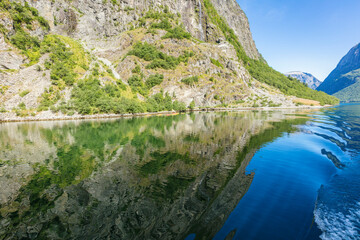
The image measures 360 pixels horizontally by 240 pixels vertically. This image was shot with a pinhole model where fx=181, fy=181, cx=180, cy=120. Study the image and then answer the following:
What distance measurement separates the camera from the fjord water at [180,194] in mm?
7723

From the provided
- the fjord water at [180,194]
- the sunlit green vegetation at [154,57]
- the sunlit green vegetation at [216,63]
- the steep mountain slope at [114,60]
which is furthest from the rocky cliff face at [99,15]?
the fjord water at [180,194]

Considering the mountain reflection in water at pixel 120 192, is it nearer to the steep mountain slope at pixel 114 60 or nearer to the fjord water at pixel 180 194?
the fjord water at pixel 180 194

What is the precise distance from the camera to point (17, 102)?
58.5m

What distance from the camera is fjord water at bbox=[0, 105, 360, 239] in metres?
7.72

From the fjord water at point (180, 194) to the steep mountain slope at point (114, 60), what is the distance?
5494cm

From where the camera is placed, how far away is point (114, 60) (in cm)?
11175

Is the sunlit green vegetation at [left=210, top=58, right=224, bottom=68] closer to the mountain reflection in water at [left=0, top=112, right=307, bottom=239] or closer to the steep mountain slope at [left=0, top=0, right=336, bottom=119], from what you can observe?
the steep mountain slope at [left=0, top=0, right=336, bottom=119]

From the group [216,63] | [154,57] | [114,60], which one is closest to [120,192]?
[154,57]

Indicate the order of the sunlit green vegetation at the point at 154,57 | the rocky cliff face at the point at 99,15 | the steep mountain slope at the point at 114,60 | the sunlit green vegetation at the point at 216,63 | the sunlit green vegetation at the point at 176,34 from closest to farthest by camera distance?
the steep mountain slope at the point at 114,60 < the rocky cliff face at the point at 99,15 < the sunlit green vegetation at the point at 154,57 < the sunlit green vegetation at the point at 176,34 < the sunlit green vegetation at the point at 216,63

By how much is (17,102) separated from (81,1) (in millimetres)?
91547

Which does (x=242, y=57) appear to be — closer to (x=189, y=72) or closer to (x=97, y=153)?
(x=189, y=72)

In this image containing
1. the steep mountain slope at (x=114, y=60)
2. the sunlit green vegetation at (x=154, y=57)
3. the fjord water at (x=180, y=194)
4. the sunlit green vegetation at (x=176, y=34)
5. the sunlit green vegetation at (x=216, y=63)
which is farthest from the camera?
the sunlit green vegetation at (x=216, y=63)

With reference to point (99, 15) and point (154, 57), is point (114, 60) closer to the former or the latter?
point (154, 57)

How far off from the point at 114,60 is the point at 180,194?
116 m
